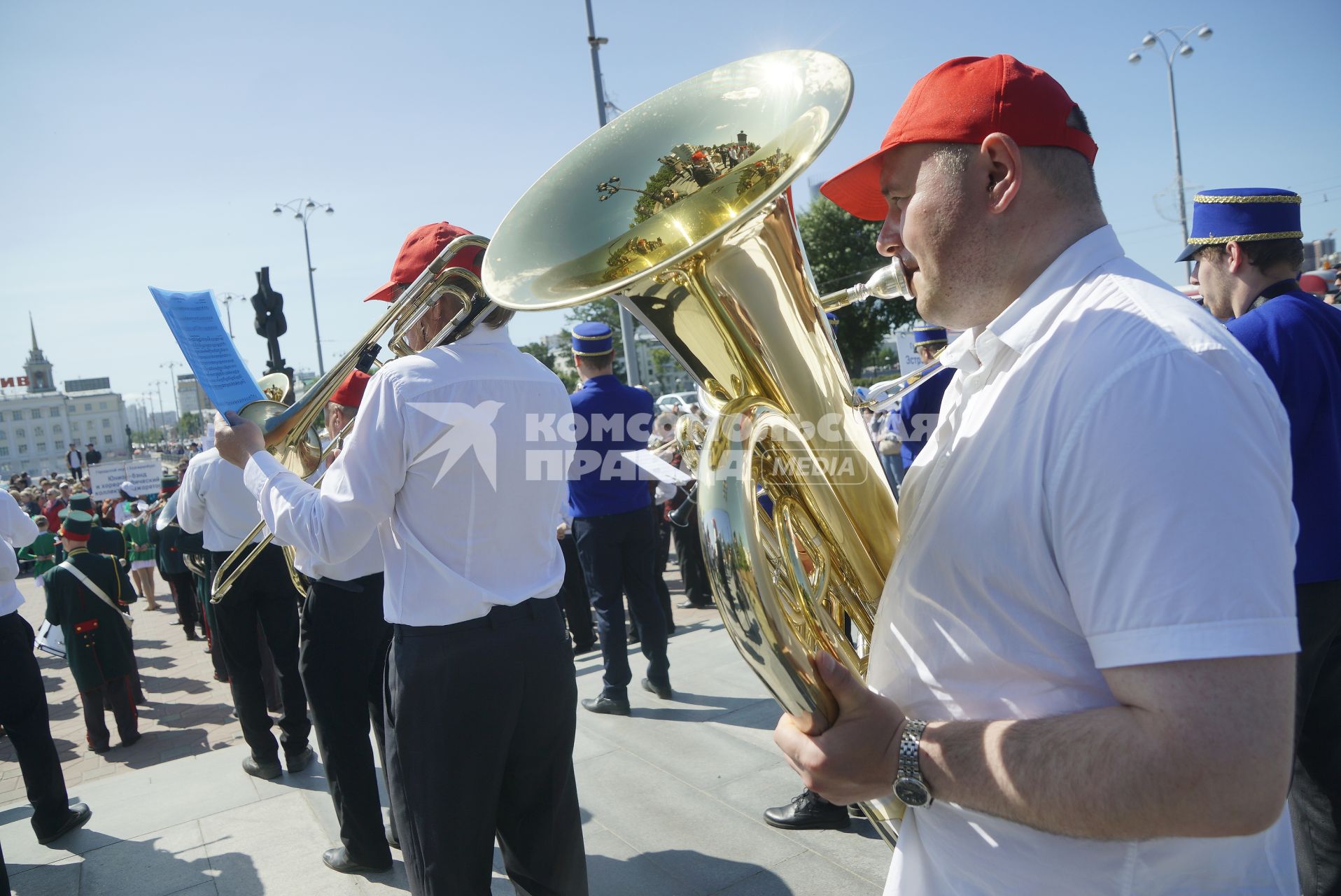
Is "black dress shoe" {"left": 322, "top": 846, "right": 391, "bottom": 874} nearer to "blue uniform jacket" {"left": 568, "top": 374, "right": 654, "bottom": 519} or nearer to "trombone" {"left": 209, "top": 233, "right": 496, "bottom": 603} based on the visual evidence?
"trombone" {"left": 209, "top": 233, "right": 496, "bottom": 603}

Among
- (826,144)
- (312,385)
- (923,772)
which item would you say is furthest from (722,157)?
(312,385)

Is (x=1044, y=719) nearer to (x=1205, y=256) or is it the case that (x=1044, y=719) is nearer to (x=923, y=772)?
(x=923, y=772)

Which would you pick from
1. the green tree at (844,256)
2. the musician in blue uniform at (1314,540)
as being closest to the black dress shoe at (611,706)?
the musician in blue uniform at (1314,540)

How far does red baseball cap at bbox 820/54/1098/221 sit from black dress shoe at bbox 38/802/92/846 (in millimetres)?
4502

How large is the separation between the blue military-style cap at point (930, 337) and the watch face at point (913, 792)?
4.23 metres

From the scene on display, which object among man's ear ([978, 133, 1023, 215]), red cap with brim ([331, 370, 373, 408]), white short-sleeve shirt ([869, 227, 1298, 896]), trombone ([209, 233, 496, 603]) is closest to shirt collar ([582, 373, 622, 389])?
red cap with brim ([331, 370, 373, 408])

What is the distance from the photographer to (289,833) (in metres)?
3.56

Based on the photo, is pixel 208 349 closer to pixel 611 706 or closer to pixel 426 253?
pixel 426 253

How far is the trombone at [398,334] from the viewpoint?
91.0 inches

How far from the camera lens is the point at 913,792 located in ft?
3.38

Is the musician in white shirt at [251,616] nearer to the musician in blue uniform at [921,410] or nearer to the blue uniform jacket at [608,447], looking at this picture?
the blue uniform jacket at [608,447]

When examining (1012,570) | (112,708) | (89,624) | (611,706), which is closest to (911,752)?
(1012,570)

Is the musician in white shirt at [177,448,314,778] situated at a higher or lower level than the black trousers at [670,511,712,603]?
higher

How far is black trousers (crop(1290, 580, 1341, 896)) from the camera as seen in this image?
2.23 meters
